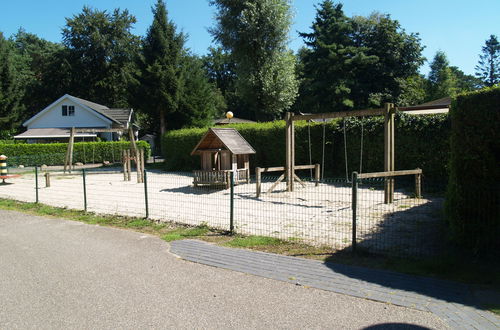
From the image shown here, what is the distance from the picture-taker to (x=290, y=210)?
10.1 metres

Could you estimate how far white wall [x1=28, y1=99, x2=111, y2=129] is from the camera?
137 feet

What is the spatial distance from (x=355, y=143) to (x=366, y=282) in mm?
12496

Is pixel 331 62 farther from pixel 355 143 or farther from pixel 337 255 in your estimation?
pixel 337 255

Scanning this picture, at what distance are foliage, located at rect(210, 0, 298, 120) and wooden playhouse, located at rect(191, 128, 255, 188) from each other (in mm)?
12963

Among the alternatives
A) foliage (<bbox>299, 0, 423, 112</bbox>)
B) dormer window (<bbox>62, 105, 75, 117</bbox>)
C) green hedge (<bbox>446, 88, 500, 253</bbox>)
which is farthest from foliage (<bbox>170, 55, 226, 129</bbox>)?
green hedge (<bbox>446, 88, 500, 253</bbox>)

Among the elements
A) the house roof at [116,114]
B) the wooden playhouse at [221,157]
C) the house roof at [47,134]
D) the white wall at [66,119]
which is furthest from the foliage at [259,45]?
the white wall at [66,119]

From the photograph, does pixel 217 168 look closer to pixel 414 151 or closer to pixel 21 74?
pixel 414 151

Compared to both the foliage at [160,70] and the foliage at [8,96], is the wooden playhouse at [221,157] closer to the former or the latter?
the foliage at [160,70]

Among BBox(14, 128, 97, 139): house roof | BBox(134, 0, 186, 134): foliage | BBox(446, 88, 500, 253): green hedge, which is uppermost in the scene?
BBox(134, 0, 186, 134): foliage

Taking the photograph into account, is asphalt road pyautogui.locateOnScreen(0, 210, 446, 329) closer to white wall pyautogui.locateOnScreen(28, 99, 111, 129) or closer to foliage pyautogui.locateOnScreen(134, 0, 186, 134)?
foliage pyautogui.locateOnScreen(134, 0, 186, 134)

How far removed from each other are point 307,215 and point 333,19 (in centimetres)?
3910

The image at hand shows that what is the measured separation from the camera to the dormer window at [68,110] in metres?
42.5

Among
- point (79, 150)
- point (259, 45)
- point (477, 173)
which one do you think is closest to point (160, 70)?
point (79, 150)

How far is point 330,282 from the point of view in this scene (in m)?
5.01
